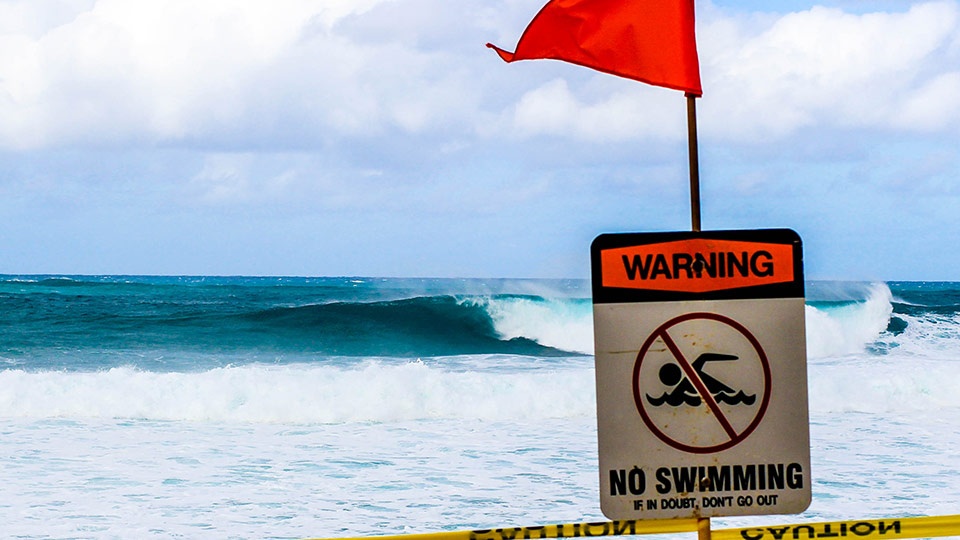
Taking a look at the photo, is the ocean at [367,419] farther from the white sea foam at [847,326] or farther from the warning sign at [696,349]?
the warning sign at [696,349]

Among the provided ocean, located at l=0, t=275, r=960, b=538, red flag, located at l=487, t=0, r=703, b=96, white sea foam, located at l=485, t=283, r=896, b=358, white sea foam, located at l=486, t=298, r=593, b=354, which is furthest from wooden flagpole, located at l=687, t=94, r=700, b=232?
white sea foam, located at l=486, t=298, r=593, b=354

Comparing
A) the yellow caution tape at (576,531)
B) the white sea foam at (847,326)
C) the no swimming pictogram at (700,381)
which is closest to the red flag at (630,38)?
the no swimming pictogram at (700,381)

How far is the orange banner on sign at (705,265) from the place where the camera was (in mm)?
2217

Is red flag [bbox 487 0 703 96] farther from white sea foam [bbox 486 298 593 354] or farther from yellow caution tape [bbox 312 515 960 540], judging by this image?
white sea foam [bbox 486 298 593 354]

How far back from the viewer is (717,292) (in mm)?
2223

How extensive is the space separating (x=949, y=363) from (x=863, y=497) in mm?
11172

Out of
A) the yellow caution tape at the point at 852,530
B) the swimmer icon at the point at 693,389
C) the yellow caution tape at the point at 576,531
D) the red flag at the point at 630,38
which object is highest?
the red flag at the point at 630,38

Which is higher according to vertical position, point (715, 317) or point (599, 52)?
point (599, 52)

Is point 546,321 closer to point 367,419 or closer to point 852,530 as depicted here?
point 367,419

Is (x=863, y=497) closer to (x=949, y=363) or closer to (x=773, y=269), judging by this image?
(x=773, y=269)

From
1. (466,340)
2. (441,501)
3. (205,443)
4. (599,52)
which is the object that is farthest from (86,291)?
(599,52)

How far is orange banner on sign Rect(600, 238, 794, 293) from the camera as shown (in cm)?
222

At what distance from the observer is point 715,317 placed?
2.22 meters

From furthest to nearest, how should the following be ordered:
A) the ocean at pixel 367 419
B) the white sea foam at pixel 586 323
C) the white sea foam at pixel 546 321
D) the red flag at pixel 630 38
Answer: the white sea foam at pixel 546 321
the white sea foam at pixel 586 323
the ocean at pixel 367 419
the red flag at pixel 630 38
